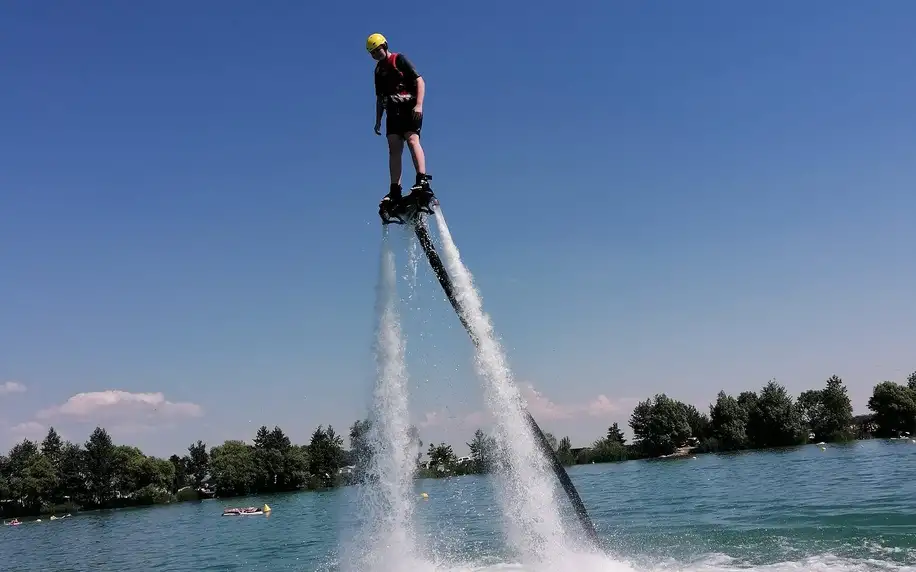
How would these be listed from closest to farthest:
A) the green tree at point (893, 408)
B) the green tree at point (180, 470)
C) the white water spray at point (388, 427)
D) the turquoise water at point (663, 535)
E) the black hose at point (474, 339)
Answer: the black hose at point (474, 339)
the white water spray at point (388, 427)
the turquoise water at point (663, 535)
the green tree at point (893, 408)
the green tree at point (180, 470)

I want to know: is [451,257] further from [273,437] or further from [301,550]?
[273,437]

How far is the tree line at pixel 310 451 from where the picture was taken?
383 ft

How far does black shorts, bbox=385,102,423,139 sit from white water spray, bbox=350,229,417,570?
7.01 ft

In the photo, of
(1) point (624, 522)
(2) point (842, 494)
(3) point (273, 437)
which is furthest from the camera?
(3) point (273, 437)

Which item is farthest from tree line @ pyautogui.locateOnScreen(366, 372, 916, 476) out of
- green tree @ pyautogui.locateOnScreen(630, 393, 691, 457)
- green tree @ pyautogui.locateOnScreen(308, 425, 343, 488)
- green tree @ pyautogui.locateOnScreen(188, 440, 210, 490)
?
green tree @ pyautogui.locateOnScreen(188, 440, 210, 490)

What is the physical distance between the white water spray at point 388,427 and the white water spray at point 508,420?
139 cm

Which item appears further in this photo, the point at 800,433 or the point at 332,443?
the point at 332,443

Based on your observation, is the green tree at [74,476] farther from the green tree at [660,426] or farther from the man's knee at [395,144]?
the man's knee at [395,144]

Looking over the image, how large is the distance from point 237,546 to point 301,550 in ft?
32.5

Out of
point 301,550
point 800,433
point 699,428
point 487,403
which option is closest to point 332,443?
point 699,428

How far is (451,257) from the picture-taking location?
12.6 m

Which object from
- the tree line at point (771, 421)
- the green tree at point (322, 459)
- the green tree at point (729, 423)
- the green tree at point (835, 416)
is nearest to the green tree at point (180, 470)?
the green tree at point (322, 459)

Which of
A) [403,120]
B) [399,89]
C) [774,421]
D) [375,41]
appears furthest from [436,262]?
[774,421]

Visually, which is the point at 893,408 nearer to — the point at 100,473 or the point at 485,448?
the point at 485,448
